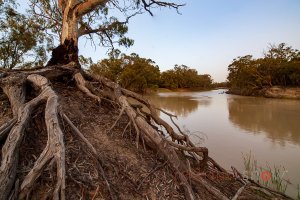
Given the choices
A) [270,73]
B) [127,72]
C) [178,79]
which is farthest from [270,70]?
[178,79]

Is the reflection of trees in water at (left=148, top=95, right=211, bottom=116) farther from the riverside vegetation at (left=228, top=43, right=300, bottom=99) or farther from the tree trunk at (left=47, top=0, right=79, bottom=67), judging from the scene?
the riverside vegetation at (left=228, top=43, right=300, bottom=99)

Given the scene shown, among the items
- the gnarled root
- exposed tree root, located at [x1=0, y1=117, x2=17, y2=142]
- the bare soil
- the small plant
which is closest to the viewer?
the gnarled root

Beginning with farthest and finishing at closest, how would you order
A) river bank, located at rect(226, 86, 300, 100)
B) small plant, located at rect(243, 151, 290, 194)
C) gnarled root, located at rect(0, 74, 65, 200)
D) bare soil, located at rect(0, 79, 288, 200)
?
1. river bank, located at rect(226, 86, 300, 100)
2. small plant, located at rect(243, 151, 290, 194)
3. bare soil, located at rect(0, 79, 288, 200)
4. gnarled root, located at rect(0, 74, 65, 200)

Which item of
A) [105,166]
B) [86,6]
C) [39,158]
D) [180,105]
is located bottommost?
[180,105]

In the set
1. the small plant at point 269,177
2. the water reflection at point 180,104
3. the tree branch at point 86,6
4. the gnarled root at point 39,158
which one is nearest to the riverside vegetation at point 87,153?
the gnarled root at point 39,158

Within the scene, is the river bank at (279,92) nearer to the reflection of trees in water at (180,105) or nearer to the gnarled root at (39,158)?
the reflection of trees in water at (180,105)

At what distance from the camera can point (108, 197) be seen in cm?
172

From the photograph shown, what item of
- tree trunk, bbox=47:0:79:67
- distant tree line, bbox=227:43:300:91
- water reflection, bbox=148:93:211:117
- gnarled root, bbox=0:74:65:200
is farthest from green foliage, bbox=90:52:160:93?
gnarled root, bbox=0:74:65:200

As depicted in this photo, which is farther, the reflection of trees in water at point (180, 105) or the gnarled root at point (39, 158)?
the reflection of trees in water at point (180, 105)

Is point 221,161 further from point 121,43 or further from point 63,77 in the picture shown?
point 121,43

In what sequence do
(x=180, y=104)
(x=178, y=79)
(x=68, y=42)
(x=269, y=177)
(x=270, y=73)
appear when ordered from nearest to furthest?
(x=269, y=177) < (x=68, y=42) < (x=180, y=104) < (x=270, y=73) < (x=178, y=79)

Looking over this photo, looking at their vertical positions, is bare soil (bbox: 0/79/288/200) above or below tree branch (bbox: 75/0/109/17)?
below

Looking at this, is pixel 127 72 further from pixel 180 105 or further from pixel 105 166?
pixel 105 166

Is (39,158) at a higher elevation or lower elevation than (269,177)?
higher
